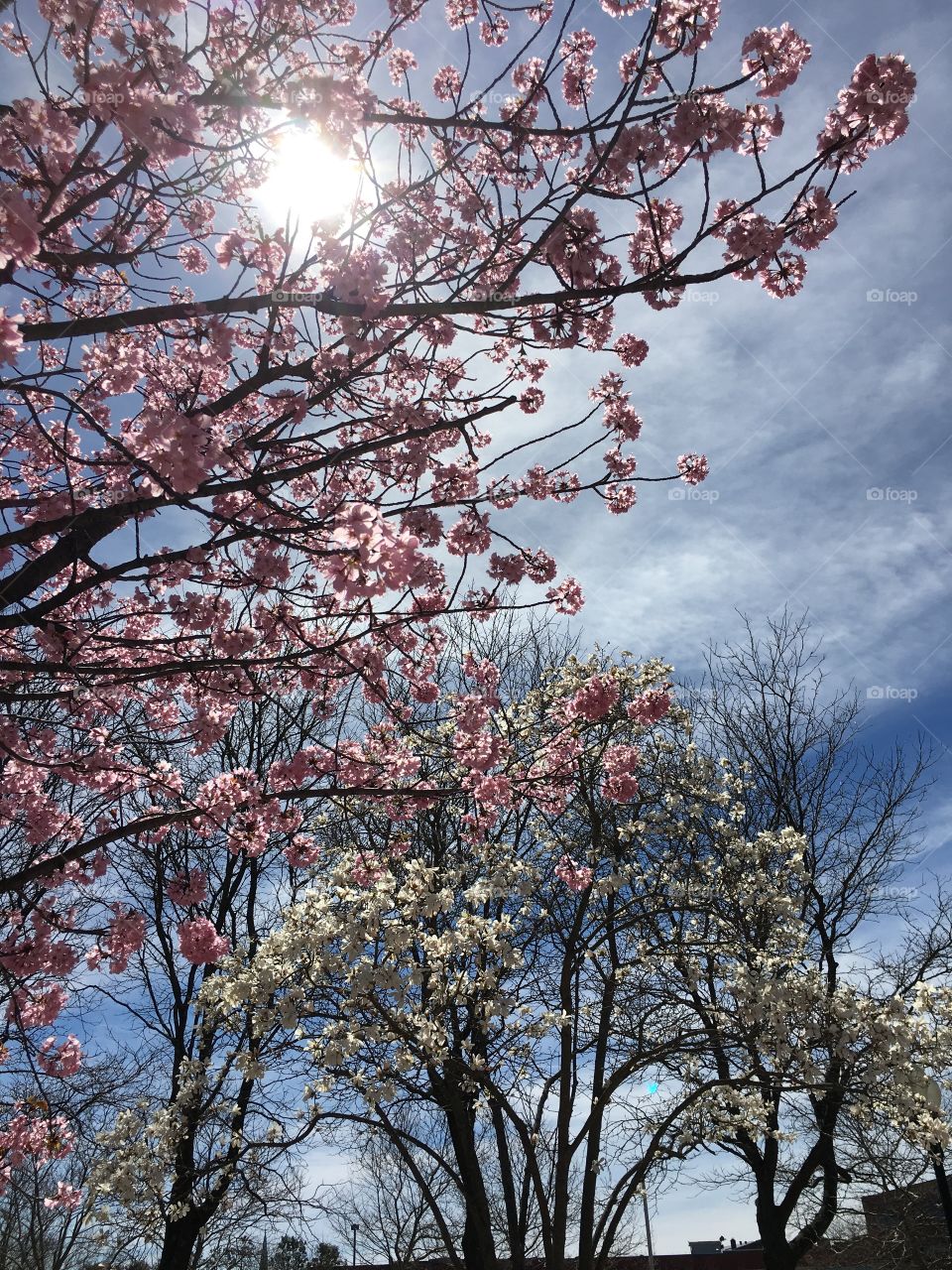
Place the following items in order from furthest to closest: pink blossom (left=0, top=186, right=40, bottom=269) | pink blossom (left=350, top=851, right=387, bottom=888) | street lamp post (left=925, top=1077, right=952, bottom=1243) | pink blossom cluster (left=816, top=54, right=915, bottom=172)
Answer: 1. pink blossom (left=350, top=851, right=387, bottom=888)
2. street lamp post (left=925, top=1077, right=952, bottom=1243)
3. pink blossom cluster (left=816, top=54, right=915, bottom=172)
4. pink blossom (left=0, top=186, right=40, bottom=269)

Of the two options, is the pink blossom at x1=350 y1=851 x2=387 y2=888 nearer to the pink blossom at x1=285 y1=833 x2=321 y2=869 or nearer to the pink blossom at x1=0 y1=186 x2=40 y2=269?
the pink blossom at x1=285 y1=833 x2=321 y2=869

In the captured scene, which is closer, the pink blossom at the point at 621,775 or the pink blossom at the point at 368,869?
the pink blossom at the point at 368,869

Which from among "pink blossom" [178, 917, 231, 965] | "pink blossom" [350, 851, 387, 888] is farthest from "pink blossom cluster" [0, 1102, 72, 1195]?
"pink blossom" [350, 851, 387, 888]

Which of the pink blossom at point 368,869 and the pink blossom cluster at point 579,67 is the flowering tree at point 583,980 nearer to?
the pink blossom at point 368,869

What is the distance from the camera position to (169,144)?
357 centimetres

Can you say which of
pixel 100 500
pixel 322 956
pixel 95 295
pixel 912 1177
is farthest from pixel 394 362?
pixel 912 1177

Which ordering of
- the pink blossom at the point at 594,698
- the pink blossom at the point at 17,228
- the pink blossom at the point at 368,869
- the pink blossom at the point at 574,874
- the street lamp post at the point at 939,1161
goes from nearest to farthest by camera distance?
the pink blossom at the point at 17,228, the street lamp post at the point at 939,1161, the pink blossom at the point at 594,698, the pink blossom at the point at 368,869, the pink blossom at the point at 574,874

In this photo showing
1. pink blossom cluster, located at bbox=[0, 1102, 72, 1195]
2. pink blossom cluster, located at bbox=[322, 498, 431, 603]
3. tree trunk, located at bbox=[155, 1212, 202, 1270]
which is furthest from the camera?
tree trunk, located at bbox=[155, 1212, 202, 1270]

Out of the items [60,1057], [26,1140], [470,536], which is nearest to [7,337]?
[470,536]

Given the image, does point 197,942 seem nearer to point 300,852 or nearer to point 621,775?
point 300,852

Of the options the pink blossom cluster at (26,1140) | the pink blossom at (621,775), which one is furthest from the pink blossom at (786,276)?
the pink blossom cluster at (26,1140)

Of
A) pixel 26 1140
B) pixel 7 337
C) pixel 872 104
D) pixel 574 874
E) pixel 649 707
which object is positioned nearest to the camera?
pixel 7 337

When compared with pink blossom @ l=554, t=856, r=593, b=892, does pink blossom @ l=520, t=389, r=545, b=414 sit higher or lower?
higher

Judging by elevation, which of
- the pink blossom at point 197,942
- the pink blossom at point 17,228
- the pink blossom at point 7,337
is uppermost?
the pink blossom at point 17,228
